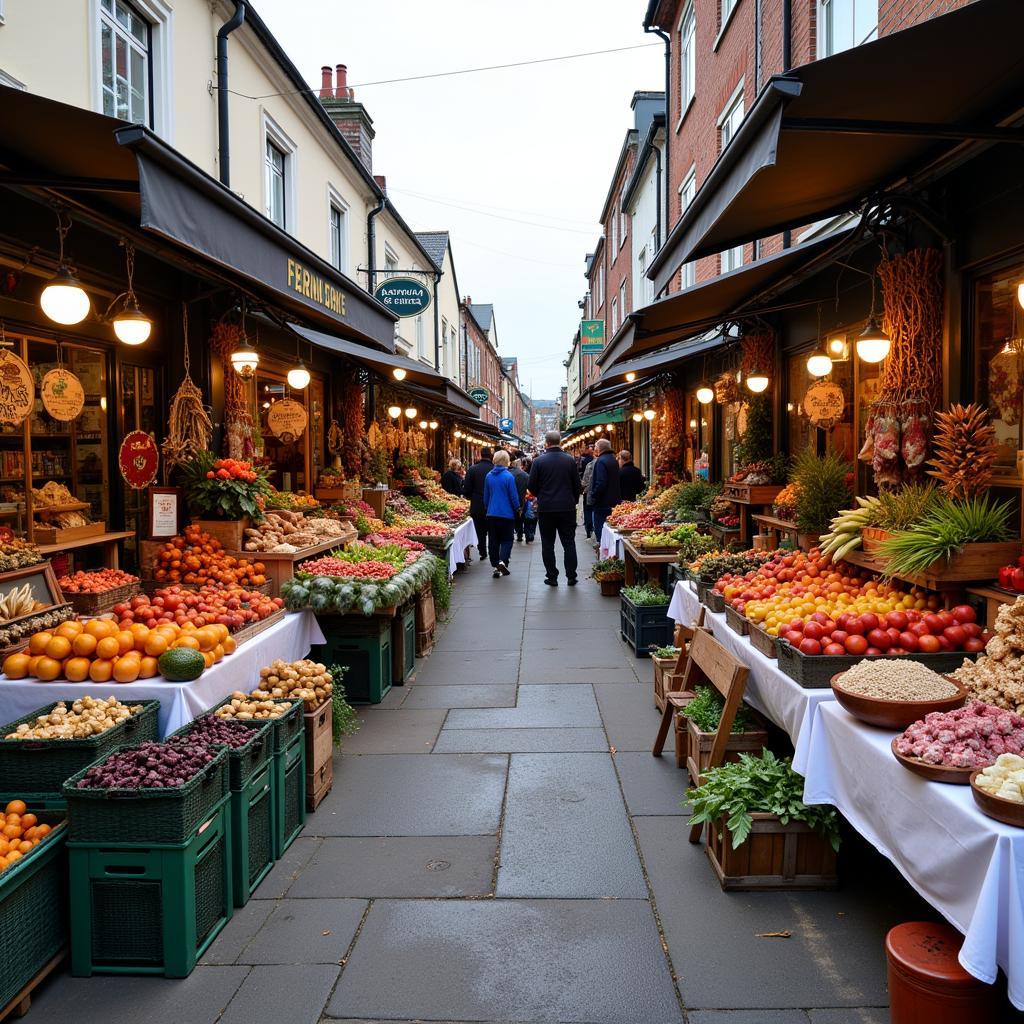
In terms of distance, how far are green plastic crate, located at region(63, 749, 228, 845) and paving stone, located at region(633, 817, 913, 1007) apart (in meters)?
2.06

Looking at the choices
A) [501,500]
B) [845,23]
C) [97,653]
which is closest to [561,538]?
[501,500]

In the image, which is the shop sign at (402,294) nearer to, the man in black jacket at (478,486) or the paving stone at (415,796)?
the man in black jacket at (478,486)

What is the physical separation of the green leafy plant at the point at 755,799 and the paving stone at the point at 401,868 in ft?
3.71

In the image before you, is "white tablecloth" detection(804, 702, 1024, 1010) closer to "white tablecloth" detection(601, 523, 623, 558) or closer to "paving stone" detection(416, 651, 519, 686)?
"paving stone" detection(416, 651, 519, 686)

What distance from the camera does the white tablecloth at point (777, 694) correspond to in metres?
3.98

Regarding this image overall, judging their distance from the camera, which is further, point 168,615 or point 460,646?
point 460,646

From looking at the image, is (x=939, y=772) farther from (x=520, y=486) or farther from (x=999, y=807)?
(x=520, y=486)

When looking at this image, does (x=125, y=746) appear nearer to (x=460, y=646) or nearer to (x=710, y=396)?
(x=460, y=646)

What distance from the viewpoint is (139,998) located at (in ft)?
10.4

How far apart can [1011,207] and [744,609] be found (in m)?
2.93

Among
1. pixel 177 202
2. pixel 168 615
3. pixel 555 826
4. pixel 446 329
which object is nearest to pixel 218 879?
pixel 555 826

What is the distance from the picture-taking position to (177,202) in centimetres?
441

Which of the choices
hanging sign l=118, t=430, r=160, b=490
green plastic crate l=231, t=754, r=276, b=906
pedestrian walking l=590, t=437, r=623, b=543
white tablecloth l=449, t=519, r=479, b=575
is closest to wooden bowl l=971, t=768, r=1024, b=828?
green plastic crate l=231, t=754, r=276, b=906

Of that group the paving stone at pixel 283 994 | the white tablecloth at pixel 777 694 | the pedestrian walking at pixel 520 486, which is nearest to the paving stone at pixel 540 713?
the white tablecloth at pixel 777 694
